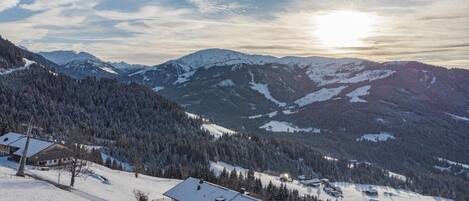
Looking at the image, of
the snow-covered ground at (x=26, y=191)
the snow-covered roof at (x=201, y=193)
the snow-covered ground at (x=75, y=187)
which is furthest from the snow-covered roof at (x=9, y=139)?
the snow-covered ground at (x=26, y=191)

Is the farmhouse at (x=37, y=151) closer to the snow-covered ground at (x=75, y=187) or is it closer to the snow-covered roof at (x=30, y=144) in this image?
the snow-covered roof at (x=30, y=144)

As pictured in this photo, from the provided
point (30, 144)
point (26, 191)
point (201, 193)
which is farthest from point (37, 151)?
point (26, 191)

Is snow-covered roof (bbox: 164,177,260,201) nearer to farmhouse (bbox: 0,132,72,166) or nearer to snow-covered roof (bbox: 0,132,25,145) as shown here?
farmhouse (bbox: 0,132,72,166)

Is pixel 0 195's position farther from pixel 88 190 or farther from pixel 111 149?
pixel 111 149

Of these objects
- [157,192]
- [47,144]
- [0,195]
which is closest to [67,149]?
[47,144]

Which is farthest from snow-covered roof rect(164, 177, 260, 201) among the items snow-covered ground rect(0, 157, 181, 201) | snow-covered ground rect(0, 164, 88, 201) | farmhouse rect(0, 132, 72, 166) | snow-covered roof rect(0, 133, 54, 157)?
snow-covered roof rect(0, 133, 54, 157)

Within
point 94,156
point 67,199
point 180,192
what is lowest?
point 94,156
